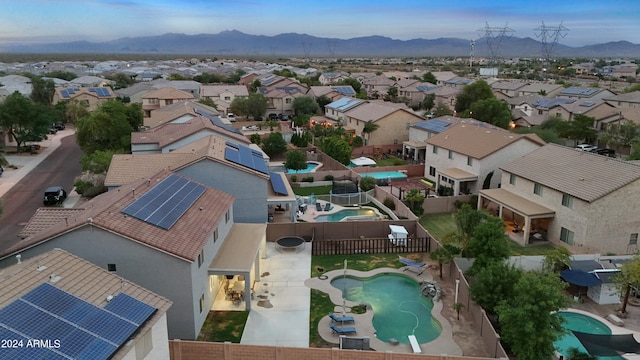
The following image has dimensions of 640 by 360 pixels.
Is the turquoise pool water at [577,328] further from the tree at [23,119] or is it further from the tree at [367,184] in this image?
the tree at [23,119]

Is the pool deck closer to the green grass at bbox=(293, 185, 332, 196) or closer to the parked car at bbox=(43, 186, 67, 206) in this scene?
the green grass at bbox=(293, 185, 332, 196)

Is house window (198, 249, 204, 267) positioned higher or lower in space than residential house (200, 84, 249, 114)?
lower

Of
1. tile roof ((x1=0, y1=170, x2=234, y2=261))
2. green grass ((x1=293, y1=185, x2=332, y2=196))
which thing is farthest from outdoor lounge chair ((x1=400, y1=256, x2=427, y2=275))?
green grass ((x1=293, y1=185, x2=332, y2=196))

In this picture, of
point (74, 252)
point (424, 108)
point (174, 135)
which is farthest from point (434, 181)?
point (424, 108)

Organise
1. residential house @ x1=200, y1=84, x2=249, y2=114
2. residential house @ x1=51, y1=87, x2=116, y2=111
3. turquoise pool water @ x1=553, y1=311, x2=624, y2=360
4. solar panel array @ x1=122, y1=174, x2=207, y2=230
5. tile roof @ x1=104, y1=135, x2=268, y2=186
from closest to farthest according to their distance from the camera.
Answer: solar panel array @ x1=122, y1=174, x2=207, y2=230 → turquoise pool water @ x1=553, y1=311, x2=624, y2=360 → tile roof @ x1=104, y1=135, x2=268, y2=186 → residential house @ x1=51, y1=87, x2=116, y2=111 → residential house @ x1=200, y1=84, x2=249, y2=114

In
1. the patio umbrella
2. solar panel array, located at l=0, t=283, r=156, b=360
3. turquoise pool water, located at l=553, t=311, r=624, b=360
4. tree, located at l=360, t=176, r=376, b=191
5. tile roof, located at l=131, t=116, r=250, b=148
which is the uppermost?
tile roof, located at l=131, t=116, r=250, b=148

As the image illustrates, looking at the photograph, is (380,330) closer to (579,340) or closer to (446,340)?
(446,340)

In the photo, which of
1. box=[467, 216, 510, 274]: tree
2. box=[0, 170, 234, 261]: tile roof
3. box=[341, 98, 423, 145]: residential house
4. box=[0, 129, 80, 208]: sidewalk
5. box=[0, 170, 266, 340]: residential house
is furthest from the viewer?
box=[341, 98, 423, 145]: residential house
